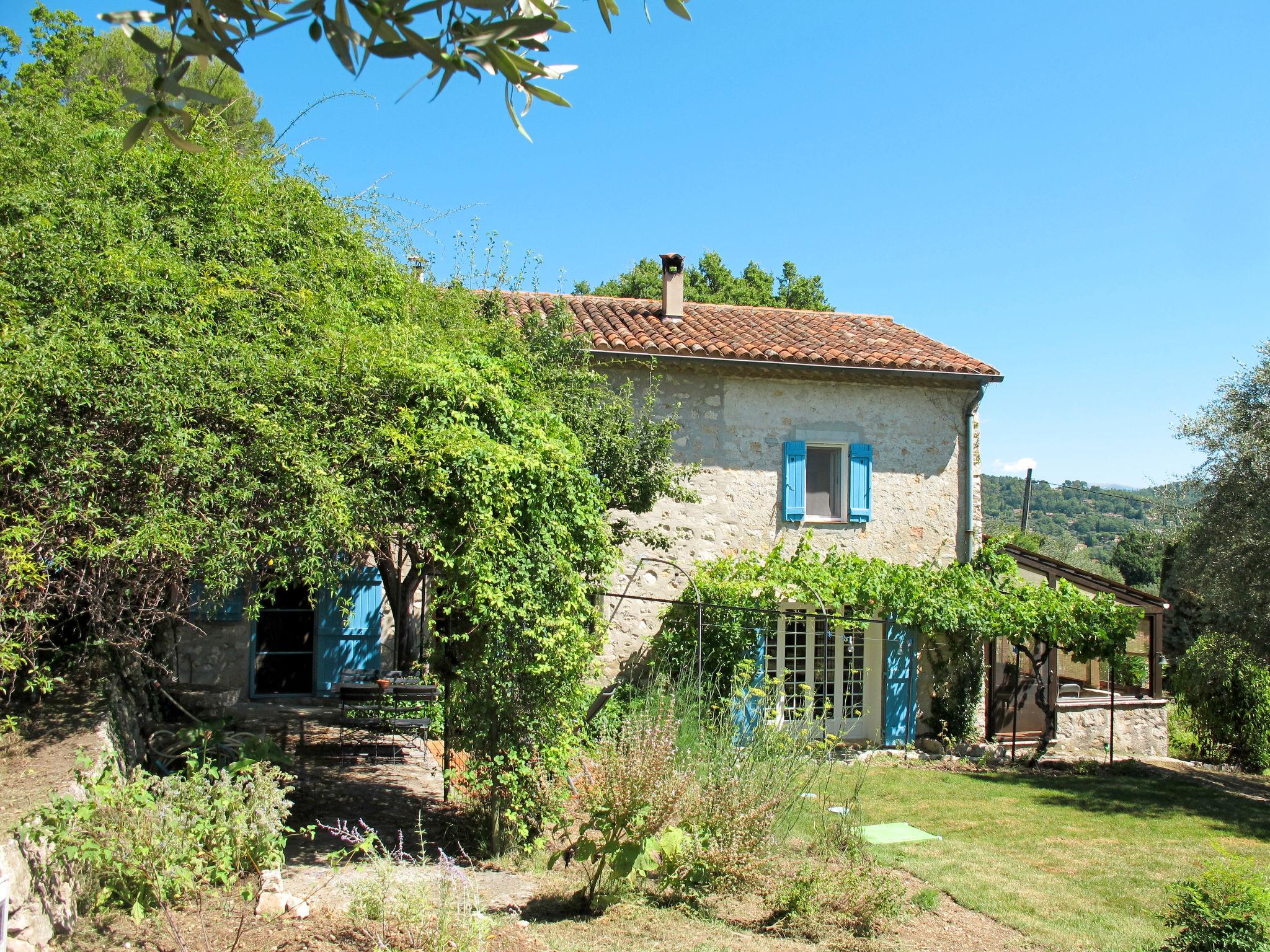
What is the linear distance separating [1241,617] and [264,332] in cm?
1202

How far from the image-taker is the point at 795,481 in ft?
41.9

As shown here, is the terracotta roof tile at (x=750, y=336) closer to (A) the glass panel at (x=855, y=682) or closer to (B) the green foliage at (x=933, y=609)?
(B) the green foliage at (x=933, y=609)

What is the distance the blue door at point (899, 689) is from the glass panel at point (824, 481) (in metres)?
1.83

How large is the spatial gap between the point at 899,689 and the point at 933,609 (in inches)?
56.4

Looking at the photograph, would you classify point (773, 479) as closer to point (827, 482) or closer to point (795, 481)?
point (795, 481)

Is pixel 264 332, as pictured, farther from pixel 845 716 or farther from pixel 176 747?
pixel 845 716

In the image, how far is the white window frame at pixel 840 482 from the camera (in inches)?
509

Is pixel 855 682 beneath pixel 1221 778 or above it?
above

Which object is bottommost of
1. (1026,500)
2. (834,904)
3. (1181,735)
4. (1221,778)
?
(1221,778)

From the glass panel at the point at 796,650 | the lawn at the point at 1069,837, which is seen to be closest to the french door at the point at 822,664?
the glass panel at the point at 796,650

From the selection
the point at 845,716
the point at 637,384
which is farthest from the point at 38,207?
the point at 845,716

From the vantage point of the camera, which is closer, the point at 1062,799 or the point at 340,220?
the point at 340,220

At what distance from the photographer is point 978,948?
536 centimetres

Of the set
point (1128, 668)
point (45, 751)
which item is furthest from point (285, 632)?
point (1128, 668)
